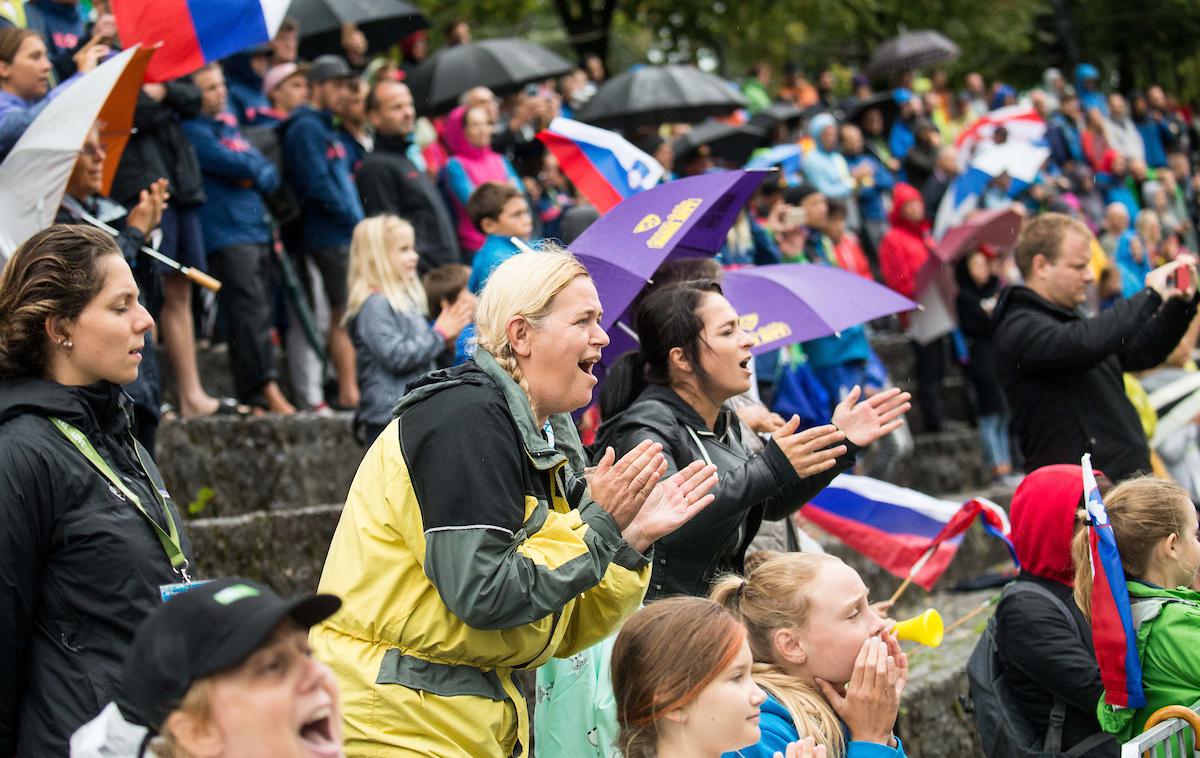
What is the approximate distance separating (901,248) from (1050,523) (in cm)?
825

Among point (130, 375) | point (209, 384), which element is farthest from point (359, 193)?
point (130, 375)

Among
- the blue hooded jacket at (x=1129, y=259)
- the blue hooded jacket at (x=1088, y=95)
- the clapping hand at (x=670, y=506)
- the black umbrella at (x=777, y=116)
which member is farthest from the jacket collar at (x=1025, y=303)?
the blue hooded jacket at (x=1088, y=95)

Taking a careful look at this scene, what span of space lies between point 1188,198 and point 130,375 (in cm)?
2050

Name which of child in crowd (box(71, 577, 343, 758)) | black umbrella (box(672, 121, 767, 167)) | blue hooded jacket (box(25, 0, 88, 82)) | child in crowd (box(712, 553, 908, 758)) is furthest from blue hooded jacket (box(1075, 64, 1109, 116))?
child in crowd (box(71, 577, 343, 758))

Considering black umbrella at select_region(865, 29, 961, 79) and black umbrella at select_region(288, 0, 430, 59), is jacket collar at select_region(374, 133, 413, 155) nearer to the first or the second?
black umbrella at select_region(288, 0, 430, 59)

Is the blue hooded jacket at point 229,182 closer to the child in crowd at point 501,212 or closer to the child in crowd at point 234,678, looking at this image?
the child in crowd at point 501,212

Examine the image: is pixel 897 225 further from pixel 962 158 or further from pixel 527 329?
pixel 527 329

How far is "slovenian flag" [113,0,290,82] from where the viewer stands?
7.02 m

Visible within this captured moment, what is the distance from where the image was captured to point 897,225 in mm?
13648

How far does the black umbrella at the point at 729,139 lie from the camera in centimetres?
1295

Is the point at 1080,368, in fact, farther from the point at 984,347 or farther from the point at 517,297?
the point at 984,347

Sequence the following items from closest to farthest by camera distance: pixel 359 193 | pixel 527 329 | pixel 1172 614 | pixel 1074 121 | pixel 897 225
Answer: pixel 527 329, pixel 1172 614, pixel 359 193, pixel 897 225, pixel 1074 121

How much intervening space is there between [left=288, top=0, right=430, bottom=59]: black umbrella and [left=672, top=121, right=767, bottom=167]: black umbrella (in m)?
2.42

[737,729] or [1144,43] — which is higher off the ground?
[737,729]
